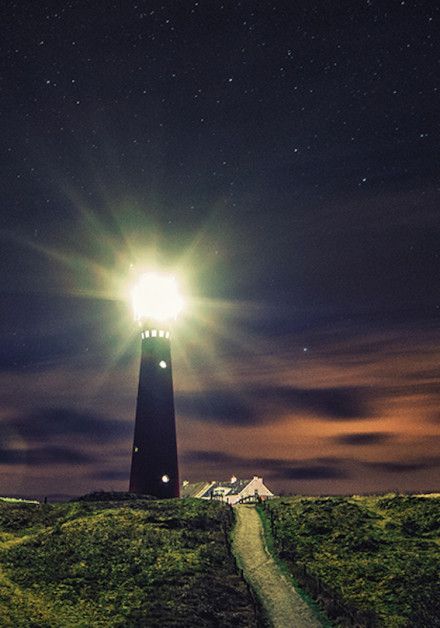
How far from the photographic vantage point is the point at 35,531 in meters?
38.3

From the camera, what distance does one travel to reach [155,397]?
1996 inches

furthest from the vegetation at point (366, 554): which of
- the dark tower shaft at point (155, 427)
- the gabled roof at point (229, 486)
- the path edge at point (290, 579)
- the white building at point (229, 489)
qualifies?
the gabled roof at point (229, 486)

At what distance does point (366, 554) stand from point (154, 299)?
31149 millimetres

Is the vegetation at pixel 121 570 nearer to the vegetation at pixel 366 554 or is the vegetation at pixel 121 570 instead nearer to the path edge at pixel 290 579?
the path edge at pixel 290 579

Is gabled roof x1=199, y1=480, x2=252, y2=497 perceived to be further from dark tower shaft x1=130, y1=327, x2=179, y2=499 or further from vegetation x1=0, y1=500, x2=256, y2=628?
vegetation x1=0, y1=500, x2=256, y2=628

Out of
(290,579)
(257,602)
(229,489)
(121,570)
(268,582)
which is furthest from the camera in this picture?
(229,489)

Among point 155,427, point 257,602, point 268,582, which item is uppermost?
point 155,427

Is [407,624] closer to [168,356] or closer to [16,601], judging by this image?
[16,601]

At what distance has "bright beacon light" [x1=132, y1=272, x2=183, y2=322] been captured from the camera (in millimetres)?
53375

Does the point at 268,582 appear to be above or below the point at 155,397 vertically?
below

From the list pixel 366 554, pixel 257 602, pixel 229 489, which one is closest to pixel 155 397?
pixel 366 554

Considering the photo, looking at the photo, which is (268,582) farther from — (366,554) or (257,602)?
(366,554)

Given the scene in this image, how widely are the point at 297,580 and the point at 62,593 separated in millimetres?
11477

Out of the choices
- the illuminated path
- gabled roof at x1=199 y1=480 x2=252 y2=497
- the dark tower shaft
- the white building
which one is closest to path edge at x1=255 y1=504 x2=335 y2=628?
the illuminated path
